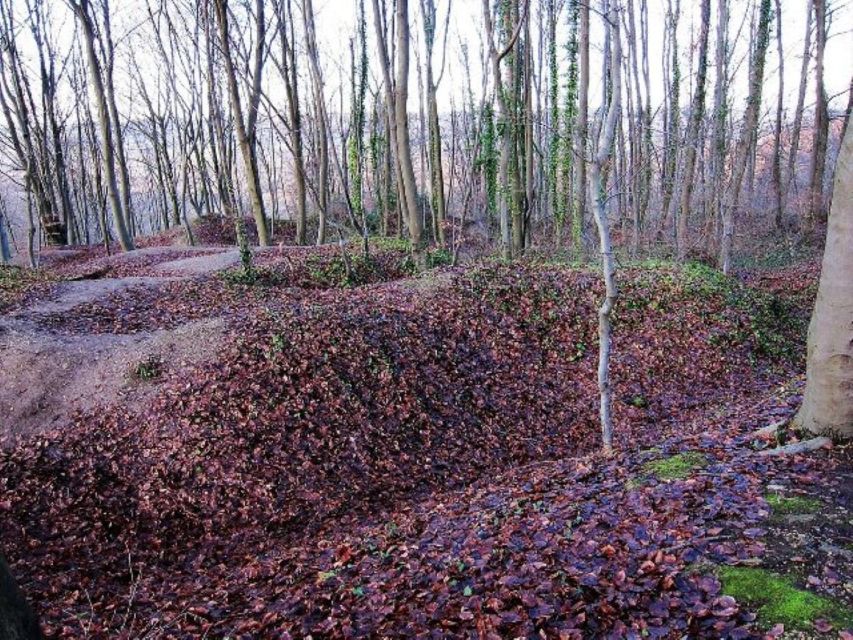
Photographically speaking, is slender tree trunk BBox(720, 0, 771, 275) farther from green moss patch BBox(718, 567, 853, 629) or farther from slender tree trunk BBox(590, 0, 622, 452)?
green moss patch BBox(718, 567, 853, 629)

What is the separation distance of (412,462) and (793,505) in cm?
475

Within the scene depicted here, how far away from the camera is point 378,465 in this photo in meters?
7.73

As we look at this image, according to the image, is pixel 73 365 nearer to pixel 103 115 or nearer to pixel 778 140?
pixel 103 115

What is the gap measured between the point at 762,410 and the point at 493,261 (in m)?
7.48

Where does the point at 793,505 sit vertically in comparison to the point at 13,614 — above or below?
below

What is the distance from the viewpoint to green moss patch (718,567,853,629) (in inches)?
121

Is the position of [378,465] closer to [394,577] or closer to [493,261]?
[394,577]

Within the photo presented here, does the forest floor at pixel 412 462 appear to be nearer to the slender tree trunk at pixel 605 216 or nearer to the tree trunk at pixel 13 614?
the slender tree trunk at pixel 605 216

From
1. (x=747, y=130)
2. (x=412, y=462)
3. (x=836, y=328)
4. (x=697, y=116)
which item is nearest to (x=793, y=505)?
(x=836, y=328)

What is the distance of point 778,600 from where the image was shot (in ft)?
10.6

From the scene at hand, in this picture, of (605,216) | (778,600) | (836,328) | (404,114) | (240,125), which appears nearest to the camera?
(778,600)

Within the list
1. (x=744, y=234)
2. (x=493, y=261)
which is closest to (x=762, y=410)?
(x=493, y=261)

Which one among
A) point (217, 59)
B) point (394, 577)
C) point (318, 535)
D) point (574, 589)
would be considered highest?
point (217, 59)

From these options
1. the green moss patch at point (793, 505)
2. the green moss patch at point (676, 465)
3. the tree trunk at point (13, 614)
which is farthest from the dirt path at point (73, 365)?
the green moss patch at point (793, 505)
